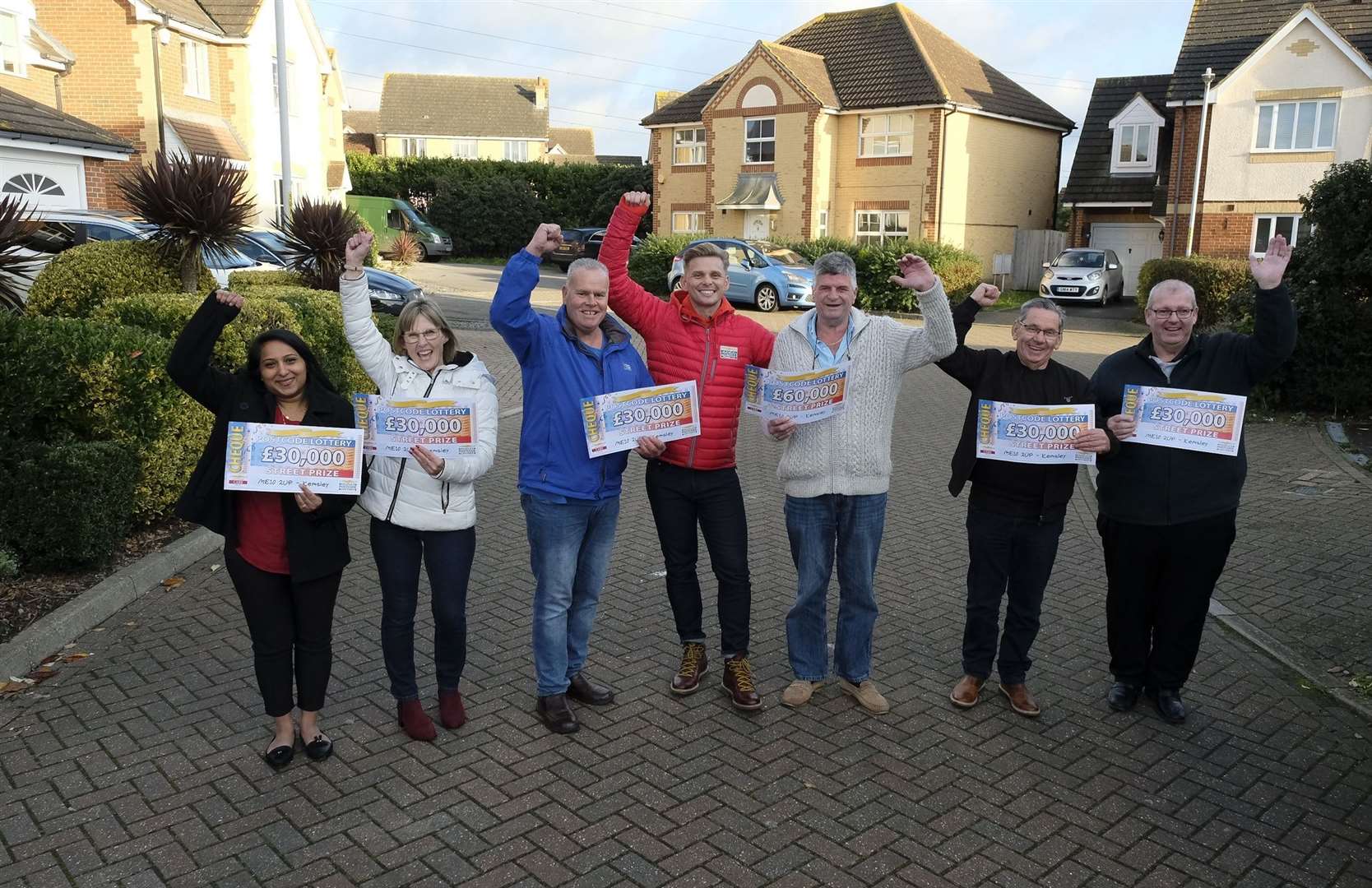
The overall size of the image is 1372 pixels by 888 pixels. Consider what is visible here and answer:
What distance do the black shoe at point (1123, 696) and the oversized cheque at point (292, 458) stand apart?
3710 millimetres

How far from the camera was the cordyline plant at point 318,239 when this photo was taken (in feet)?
45.3

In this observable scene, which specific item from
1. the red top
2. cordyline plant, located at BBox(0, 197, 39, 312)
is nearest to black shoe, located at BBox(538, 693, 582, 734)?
the red top

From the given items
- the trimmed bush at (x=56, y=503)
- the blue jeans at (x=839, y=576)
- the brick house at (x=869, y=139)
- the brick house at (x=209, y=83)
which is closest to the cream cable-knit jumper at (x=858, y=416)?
the blue jeans at (x=839, y=576)

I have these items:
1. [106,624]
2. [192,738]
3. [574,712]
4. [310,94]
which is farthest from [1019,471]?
[310,94]

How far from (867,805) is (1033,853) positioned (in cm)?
65

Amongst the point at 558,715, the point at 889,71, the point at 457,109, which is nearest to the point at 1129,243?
the point at 889,71

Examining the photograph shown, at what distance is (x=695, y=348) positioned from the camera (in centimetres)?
483

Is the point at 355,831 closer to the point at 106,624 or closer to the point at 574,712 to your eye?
the point at 574,712

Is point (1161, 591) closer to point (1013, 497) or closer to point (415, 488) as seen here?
point (1013, 497)

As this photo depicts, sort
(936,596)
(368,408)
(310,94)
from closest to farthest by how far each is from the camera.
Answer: (368,408) → (936,596) → (310,94)

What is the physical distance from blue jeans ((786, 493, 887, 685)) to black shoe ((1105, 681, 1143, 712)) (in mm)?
1195

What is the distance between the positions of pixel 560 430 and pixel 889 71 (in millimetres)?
32320

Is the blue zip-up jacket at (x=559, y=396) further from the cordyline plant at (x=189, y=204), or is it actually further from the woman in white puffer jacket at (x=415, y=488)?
the cordyline plant at (x=189, y=204)

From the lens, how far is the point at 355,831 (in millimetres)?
3900
